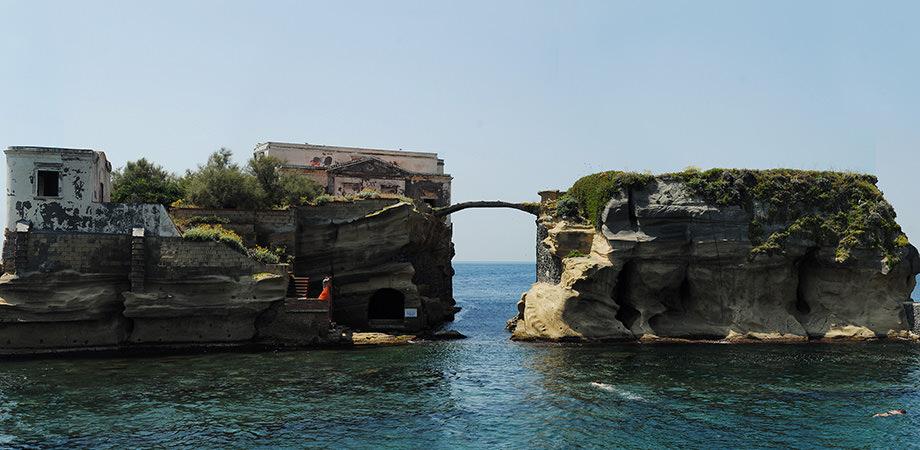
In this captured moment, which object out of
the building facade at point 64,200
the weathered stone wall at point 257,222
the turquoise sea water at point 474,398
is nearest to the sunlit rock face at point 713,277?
the turquoise sea water at point 474,398

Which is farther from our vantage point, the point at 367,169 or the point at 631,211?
the point at 367,169

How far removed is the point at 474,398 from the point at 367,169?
98.4 ft

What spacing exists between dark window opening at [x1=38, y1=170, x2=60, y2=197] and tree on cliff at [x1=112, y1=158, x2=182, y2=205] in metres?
6.61

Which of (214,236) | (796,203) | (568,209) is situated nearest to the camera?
(214,236)

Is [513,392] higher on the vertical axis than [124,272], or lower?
lower

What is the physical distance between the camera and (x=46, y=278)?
108 feet

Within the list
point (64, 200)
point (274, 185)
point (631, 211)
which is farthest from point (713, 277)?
point (64, 200)

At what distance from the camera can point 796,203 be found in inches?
1554

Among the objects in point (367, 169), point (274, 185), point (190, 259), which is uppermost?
point (367, 169)

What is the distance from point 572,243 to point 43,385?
2632cm

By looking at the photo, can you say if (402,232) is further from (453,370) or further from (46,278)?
(46,278)

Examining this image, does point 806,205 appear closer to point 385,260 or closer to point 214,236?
point 385,260

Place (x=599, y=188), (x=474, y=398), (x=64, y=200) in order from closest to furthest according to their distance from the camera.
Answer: (x=474, y=398)
(x=64, y=200)
(x=599, y=188)

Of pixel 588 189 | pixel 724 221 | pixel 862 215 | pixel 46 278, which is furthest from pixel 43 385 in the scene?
pixel 862 215
